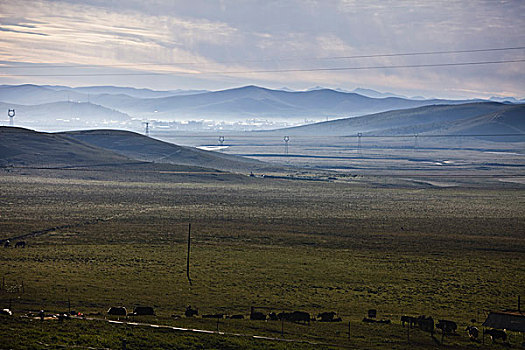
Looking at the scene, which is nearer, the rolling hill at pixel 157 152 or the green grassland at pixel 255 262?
the green grassland at pixel 255 262

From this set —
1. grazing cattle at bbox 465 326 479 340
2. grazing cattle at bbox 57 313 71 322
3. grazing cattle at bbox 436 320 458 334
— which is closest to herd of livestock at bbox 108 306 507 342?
grazing cattle at bbox 436 320 458 334

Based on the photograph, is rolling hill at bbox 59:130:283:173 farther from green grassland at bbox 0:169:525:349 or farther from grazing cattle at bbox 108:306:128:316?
grazing cattle at bbox 108:306:128:316

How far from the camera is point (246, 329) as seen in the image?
24.8 meters

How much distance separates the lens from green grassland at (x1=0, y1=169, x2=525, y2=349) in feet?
81.3

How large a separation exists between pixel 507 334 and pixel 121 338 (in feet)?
50.9

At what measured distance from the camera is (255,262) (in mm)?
41375

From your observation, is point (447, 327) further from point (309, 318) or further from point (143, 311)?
point (143, 311)

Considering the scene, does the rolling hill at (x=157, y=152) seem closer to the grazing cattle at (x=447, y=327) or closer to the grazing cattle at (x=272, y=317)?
the grazing cattle at (x=272, y=317)

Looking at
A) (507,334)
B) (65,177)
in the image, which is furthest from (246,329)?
(65,177)

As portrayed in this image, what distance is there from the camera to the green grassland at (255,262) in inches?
975

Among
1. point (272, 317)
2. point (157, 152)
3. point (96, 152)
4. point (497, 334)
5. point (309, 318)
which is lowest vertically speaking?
point (272, 317)

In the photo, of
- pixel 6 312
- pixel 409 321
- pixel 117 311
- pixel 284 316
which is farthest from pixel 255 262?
pixel 6 312

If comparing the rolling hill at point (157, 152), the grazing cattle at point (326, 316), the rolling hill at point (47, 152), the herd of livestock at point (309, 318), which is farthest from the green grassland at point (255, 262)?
the rolling hill at point (157, 152)

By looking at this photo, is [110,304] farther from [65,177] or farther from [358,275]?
[65,177]
